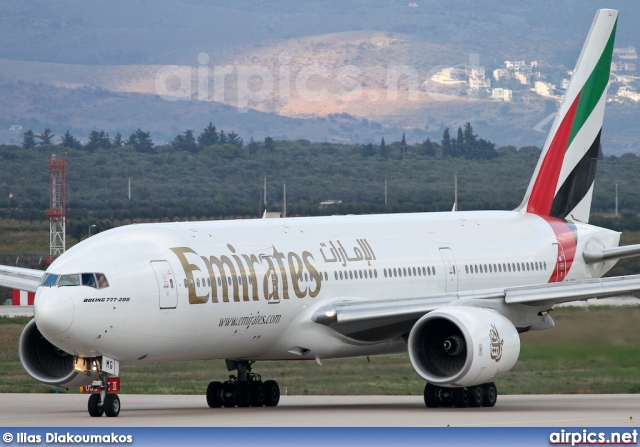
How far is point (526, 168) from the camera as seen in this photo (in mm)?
125312

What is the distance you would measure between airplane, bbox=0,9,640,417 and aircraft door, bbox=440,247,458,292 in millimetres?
47

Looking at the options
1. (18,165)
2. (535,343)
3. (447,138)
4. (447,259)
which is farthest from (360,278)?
(447,138)

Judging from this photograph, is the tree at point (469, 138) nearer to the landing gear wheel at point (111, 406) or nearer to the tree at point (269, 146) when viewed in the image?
the tree at point (269, 146)

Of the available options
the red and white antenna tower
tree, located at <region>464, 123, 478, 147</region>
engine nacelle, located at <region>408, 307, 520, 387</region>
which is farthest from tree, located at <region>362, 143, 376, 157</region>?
engine nacelle, located at <region>408, 307, 520, 387</region>

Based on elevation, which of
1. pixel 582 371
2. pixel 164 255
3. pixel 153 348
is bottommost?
pixel 582 371

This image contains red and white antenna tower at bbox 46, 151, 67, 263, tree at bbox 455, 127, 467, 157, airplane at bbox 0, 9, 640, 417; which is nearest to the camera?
airplane at bbox 0, 9, 640, 417

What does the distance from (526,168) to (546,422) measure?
342 ft

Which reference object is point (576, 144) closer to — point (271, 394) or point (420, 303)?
point (420, 303)

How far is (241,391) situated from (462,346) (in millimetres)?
5088

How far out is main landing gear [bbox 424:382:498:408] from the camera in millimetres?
26656

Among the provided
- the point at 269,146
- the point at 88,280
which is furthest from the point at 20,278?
the point at 269,146

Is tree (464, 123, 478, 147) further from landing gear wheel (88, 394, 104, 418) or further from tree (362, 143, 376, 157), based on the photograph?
landing gear wheel (88, 394, 104, 418)

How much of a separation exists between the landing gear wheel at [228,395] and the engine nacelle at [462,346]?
4.42 metres

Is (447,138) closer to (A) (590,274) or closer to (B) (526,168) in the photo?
(B) (526,168)
